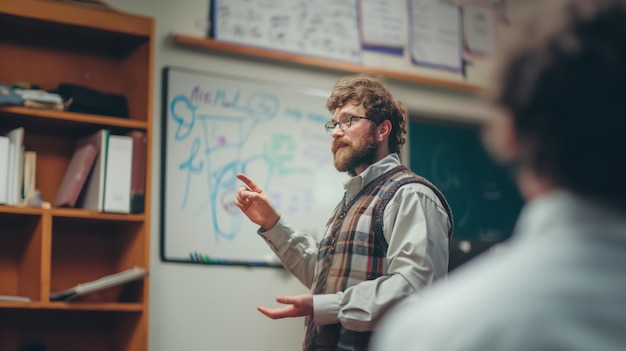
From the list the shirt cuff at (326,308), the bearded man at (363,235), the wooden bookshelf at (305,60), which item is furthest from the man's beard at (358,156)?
the wooden bookshelf at (305,60)

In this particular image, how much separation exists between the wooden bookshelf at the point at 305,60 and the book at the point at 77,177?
682mm

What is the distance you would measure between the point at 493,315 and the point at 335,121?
72.1 inches

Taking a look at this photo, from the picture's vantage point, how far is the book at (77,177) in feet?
9.87

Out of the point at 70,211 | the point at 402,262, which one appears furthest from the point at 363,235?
the point at 70,211

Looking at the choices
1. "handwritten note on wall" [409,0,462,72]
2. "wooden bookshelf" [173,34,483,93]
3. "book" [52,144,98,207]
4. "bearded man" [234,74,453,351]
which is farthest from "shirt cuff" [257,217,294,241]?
"handwritten note on wall" [409,0,462,72]

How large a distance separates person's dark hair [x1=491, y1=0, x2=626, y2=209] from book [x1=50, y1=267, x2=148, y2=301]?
2.39m

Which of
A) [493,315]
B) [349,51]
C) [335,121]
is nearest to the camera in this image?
[493,315]

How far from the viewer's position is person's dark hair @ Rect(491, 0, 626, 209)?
649 mm

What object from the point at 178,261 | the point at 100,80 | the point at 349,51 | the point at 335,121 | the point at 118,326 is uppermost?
the point at 349,51

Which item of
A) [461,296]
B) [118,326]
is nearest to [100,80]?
[118,326]

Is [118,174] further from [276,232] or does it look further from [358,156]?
[358,156]

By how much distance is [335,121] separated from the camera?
242cm

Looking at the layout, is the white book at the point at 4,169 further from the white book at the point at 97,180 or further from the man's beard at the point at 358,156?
the man's beard at the point at 358,156

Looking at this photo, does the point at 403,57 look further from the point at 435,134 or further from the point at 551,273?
the point at 551,273
